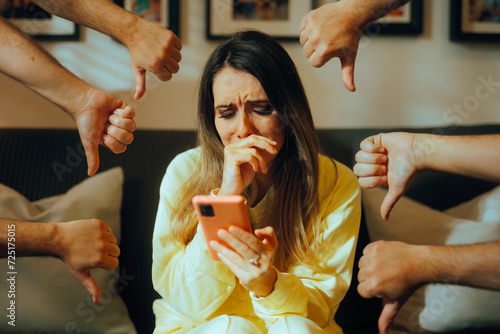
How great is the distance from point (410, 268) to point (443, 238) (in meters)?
0.38

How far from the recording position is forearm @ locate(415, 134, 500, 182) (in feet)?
3.51

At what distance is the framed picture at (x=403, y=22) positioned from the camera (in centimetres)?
188

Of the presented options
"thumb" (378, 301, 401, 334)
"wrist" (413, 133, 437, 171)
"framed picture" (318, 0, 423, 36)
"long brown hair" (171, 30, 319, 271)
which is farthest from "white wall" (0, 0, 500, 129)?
"thumb" (378, 301, 401, 334)

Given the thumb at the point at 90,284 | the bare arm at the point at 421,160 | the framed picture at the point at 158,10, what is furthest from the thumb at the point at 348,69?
the framed picture at the point at 158,10

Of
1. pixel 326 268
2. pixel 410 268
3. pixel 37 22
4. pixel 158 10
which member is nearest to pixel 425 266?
pixel 410 268

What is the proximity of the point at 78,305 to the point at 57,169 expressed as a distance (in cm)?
51

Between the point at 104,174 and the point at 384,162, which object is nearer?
the point at 384,162

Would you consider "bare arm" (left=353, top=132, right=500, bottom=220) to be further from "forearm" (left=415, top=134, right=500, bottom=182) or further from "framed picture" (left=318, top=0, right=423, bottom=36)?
"framed picture" (left=318, top=0, right=423, bottom=36)

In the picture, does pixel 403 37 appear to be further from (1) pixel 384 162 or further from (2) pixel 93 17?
(2) pixel 93 17

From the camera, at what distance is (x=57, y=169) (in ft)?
5.28

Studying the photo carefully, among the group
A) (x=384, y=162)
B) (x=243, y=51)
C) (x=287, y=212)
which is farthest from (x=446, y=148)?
(x=243, y=51)

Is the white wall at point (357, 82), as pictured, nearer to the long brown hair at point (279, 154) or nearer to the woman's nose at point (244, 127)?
the long brown hair at point (279, 154)

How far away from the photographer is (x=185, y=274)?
46.6 inches

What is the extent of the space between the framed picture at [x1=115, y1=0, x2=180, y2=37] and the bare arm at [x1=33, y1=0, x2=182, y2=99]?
2.16 ft
